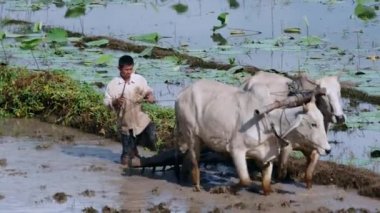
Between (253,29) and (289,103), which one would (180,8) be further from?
(289,103)

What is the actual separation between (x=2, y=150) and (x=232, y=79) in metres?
4.12

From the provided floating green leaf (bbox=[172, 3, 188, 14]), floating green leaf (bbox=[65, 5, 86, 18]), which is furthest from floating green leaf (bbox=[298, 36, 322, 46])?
floating green leaf (bbox=[65, 5, 86, 18])

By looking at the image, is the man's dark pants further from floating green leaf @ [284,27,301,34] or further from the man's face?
floating green leaf @ [284,27,301,34]

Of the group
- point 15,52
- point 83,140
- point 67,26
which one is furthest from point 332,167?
point 67,26

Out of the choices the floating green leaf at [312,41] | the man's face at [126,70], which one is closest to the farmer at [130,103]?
the man's face at [126,70]

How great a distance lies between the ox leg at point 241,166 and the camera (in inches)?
348

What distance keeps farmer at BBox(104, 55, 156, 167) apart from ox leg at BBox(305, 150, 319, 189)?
1.67 metres

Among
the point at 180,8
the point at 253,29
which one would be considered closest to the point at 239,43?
the point at 253,29

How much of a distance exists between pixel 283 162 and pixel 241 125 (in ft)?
1.90

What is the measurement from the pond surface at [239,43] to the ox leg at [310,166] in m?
0.89

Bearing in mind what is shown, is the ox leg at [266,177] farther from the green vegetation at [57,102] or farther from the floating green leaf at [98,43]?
the floating green leaf at [98,43]

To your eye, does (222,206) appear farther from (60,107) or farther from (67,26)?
(67,26)

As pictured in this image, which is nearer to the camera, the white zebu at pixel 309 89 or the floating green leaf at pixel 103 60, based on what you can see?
the white zebu at pixel 309 89

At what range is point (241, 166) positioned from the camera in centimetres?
884
